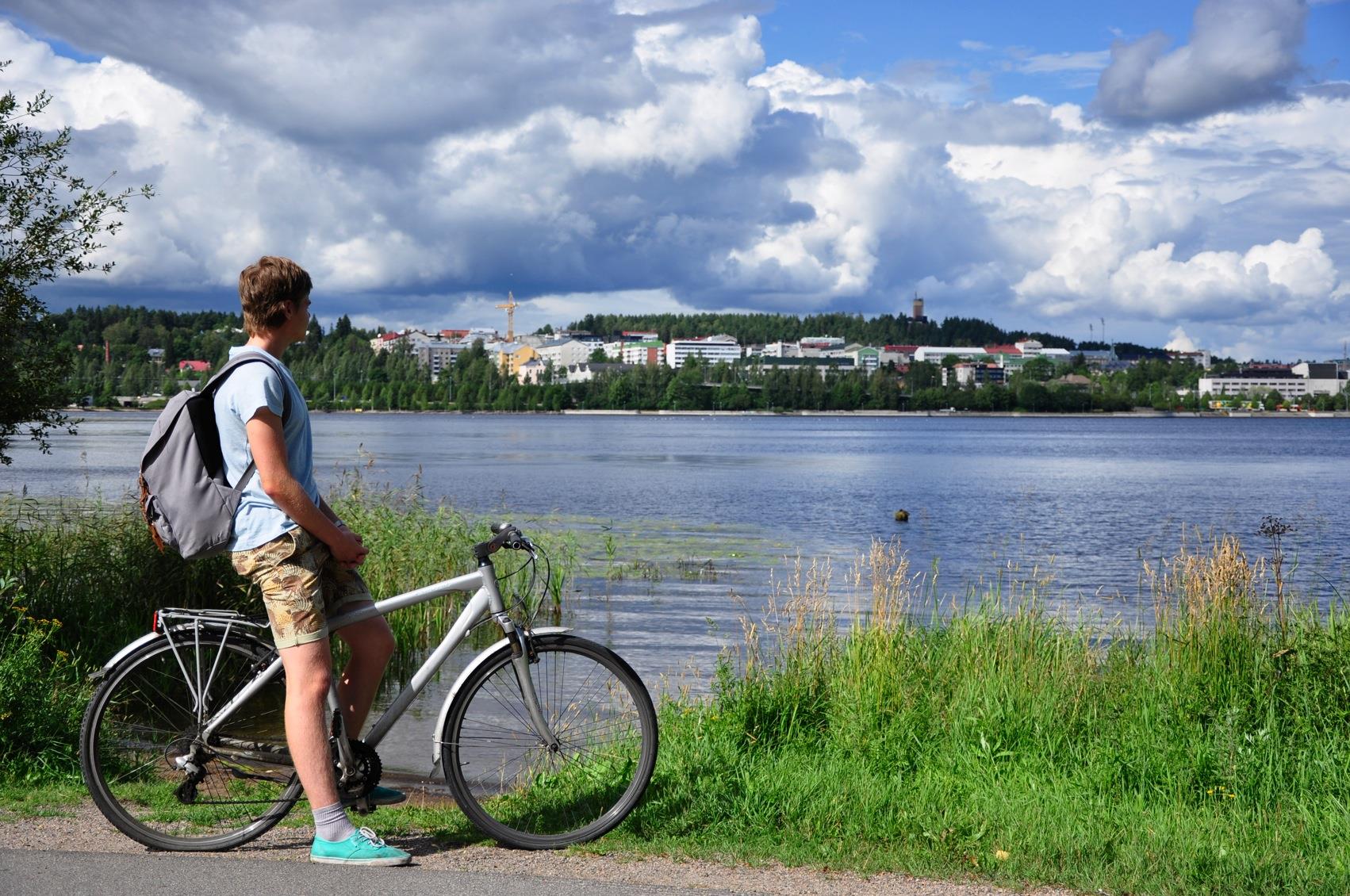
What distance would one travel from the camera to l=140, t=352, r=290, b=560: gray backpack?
4551mm

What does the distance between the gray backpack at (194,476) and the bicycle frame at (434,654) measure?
64cm

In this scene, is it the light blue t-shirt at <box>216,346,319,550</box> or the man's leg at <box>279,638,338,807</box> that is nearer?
the light blue t-shirt at <box>216,346,319,550</box>

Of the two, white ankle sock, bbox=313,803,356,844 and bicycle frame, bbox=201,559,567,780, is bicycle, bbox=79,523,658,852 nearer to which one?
bicycle frame, bbox=201,559,567,780

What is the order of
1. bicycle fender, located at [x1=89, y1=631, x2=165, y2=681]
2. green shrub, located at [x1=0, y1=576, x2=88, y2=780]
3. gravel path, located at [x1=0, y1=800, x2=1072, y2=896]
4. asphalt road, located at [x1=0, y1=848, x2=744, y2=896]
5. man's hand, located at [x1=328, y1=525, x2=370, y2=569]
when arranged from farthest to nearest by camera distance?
green shrub, located at [x1=0, y1=576, x2=88, y2=780], bicycle fender, located at [x1=89, y1=631, x2=165, y2=681], man's hand, located at [x1=328, y1=525, x2=370, y2=569], gravel path, located at [x1=0, y1=800, x2=1072, y2=896], asphalt road, located at [x1=0, y1=848, x2=744, y2=896]

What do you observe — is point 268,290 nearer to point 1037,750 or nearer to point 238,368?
point 238,368

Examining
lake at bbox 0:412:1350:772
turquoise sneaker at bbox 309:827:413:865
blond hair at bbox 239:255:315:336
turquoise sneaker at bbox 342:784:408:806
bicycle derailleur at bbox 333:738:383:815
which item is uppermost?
blond hair at bbox 239:255:315:336

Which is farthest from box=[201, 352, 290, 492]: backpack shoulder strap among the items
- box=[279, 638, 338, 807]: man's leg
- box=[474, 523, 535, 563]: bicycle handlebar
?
box=[474, 523, 535, 563]: bicycle handlebar

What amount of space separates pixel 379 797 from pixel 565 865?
2.95 ft

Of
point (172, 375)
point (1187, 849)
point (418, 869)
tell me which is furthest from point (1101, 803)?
point (172, 375)

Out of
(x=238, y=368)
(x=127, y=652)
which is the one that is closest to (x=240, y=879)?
(x=127, y=652)

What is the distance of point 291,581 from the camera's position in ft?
15.0

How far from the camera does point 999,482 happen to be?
5238 cm

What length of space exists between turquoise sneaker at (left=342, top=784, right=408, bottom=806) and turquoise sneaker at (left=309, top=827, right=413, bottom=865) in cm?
25

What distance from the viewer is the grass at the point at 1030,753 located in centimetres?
485
